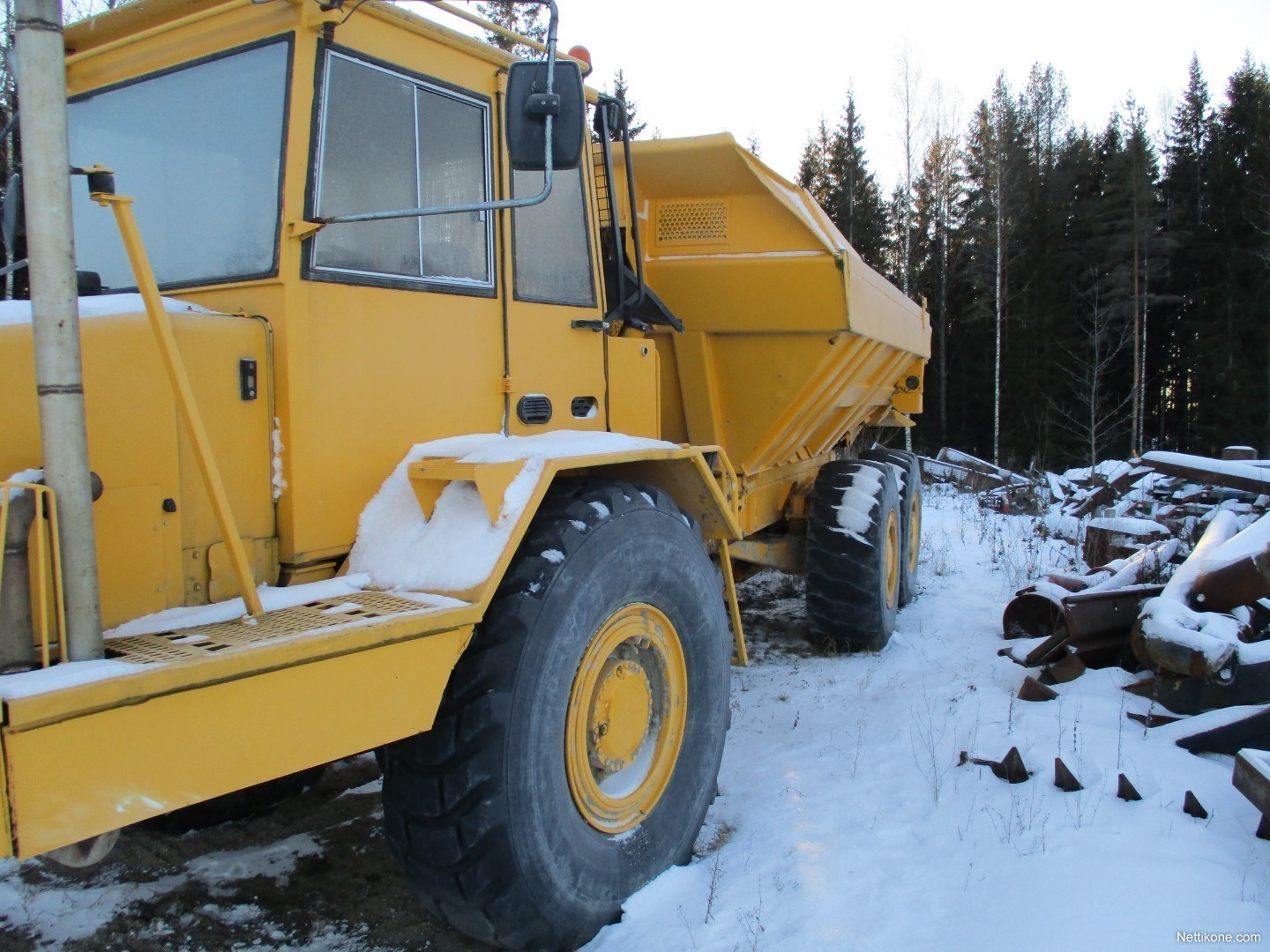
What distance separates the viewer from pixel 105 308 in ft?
7.59

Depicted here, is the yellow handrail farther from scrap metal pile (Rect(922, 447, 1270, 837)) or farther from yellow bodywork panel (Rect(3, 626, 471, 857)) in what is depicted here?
scrap metal pile (Rect(922, 447, 1270, 837))

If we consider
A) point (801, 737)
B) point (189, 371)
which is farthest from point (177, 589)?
point (801, 737)

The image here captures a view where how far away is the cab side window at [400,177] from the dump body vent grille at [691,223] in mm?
1952

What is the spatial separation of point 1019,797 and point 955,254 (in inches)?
1199

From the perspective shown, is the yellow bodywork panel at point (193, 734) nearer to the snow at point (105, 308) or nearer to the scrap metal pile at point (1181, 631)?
the snow at point (105, 308)

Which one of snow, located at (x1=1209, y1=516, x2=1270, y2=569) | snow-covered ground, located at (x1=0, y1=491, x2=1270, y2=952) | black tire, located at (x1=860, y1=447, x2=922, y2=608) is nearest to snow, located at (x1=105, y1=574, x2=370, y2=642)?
snow-covered ground, located at (x1=0, y1=491, x2=1270, y2=952)

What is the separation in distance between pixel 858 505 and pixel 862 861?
2.86 m

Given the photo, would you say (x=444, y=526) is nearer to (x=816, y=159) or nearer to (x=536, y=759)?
(x=536, y=759)

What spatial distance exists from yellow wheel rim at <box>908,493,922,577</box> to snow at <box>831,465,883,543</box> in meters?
1.39

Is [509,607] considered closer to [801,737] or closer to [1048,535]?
[801,737]

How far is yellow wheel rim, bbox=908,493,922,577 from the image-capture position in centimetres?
721

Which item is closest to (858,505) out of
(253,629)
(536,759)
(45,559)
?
(536,759)

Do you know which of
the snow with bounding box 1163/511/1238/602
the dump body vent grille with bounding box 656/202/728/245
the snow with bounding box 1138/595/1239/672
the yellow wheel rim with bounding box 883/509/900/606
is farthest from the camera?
the yellow wheel rim with bounding box 883/509/900/606

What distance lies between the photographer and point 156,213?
2783mm
